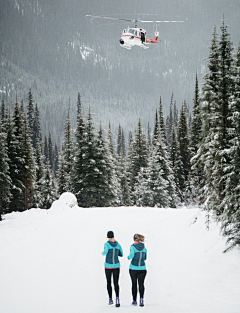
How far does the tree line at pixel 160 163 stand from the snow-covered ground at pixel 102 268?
4.90 feet

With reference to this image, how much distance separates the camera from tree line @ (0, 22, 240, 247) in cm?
1080

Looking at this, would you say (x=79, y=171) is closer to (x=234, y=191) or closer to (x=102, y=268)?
(x=102, y=268)

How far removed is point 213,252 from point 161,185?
2100 cm

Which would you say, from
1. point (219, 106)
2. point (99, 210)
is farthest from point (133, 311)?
point (99, 210)

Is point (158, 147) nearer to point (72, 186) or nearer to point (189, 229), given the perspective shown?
point (72, 186)

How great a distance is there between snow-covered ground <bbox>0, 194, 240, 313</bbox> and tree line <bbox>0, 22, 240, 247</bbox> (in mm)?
1495

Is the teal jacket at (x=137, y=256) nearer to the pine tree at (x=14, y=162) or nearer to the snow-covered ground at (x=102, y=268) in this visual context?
the snow-covered ground at (x=102, y=268)

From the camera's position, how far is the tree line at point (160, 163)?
10805mm

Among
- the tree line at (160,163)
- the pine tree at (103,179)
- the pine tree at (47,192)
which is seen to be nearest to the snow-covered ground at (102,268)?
the tree line at (160,163)

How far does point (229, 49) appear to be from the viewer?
13992 millimetres

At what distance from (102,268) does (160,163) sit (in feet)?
80.3

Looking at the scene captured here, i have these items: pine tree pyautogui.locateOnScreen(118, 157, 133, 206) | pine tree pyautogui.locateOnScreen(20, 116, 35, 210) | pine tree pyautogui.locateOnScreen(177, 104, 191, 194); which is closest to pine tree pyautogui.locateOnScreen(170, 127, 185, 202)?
pine tree pyautogui.locateOnScreen(177, 104, 191, 194)

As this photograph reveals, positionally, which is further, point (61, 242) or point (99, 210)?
point (99, 210)

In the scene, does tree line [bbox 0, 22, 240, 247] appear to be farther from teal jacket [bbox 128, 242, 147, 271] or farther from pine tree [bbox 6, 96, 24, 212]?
teal jacket [bbox 128, 242, 147, 271]
